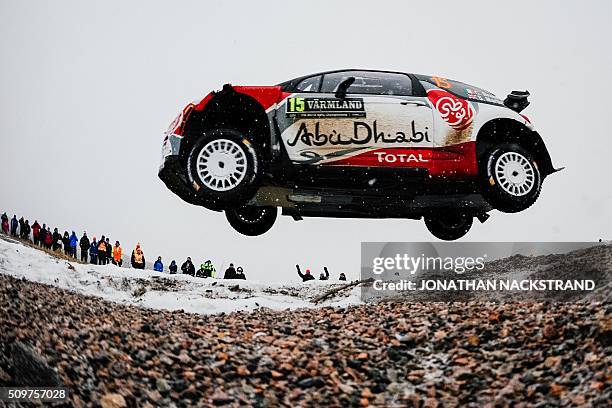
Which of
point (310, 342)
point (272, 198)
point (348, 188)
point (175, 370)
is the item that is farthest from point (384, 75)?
point (175, 370)

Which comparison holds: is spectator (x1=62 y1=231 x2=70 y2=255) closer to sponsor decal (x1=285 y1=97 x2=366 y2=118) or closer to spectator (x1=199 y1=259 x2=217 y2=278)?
spectator (x1=199 y1=259 x2=217 y2=278)

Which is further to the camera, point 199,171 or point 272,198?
point 272,198

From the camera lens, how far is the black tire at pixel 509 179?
7141 millimetres

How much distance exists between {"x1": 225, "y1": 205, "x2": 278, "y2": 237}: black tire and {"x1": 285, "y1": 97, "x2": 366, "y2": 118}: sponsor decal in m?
1.62

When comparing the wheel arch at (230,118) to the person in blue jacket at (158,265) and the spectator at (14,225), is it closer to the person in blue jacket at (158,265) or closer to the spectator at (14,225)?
the person in blue jacket at (158,265)

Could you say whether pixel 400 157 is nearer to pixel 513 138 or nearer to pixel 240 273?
pixel 513 138

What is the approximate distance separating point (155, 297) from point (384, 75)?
392 centimetres

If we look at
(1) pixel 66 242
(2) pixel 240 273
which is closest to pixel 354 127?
(2) pixel 240 273

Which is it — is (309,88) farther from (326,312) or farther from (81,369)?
(81,369)

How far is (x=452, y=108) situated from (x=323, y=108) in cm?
150

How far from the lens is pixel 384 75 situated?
730 centimetres

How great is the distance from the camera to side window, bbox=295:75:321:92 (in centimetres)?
695

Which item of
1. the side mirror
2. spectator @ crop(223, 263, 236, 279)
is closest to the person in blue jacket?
spectator @ crop(223, 263, 236, 279)

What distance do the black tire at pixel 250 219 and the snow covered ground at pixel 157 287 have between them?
2.81 ft
